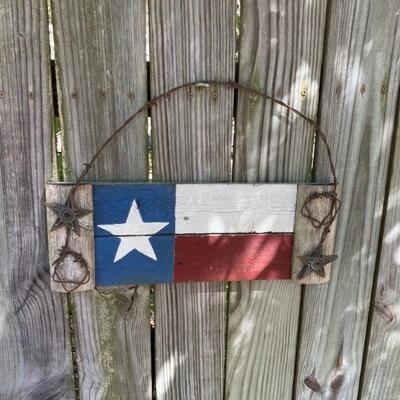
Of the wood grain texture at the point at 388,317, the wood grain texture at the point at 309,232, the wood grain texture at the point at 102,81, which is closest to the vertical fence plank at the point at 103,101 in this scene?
the wood grain texture at the point at 102,81

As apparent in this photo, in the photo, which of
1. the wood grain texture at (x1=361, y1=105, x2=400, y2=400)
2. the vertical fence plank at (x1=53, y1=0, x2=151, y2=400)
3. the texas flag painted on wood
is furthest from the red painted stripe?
the wood grain texture at (x1=361, y1=105, x2=400, y2=400)

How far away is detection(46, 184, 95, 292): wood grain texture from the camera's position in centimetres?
114

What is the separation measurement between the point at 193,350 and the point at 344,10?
39.4 inches

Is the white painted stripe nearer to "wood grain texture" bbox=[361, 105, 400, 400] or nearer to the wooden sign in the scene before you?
the wooden sign

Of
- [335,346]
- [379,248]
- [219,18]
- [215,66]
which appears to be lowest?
[335,346]

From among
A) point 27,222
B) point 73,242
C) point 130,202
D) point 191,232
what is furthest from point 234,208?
point 27,222

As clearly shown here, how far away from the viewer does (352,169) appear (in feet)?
4.19

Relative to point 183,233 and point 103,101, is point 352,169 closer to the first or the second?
point 183,233

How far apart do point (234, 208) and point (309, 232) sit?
0.22 m

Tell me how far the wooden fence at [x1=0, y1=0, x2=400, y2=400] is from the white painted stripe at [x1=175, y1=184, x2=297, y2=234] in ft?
0.16

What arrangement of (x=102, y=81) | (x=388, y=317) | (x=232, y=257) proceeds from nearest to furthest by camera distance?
1. (x=102, y=81)
2. (x=232, y=257)
3. (x=388, y=317)

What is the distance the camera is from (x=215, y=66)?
1.15 m

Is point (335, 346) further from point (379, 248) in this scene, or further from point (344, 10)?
point (344, 10)

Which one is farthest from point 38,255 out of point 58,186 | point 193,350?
point 193,350
